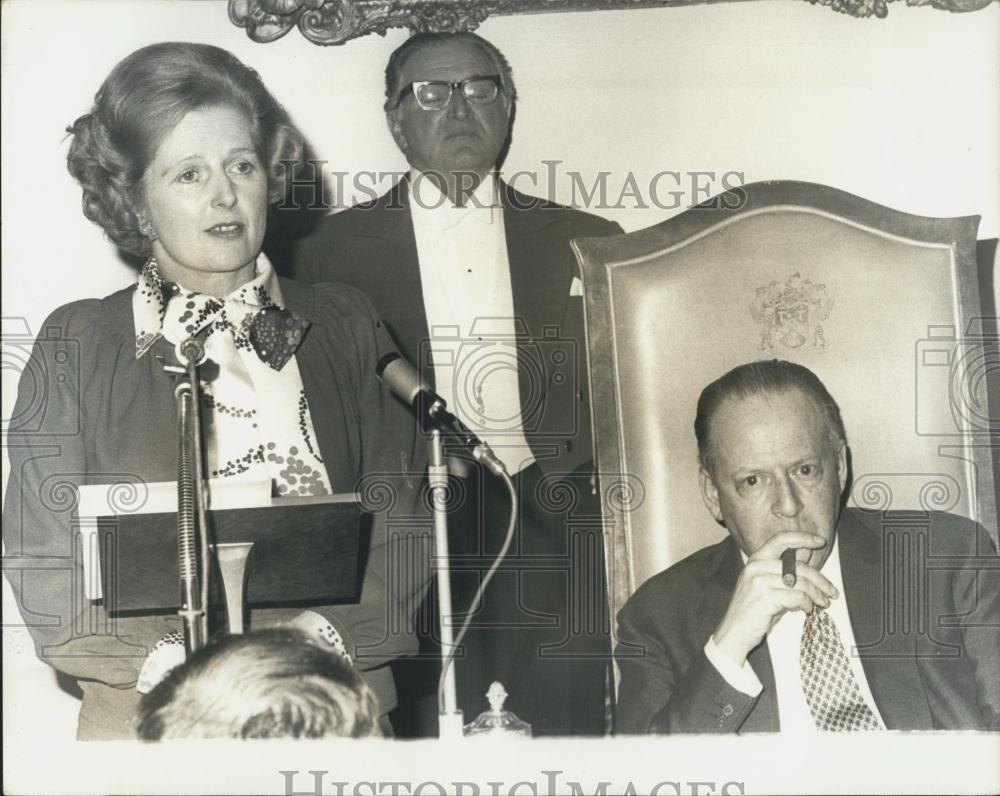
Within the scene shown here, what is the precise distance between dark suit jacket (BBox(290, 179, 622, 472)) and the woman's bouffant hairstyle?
0.25m

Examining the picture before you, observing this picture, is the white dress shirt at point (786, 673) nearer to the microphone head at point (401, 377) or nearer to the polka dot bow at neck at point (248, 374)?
the microphone head at point (401, 377)

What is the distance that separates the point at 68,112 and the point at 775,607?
2473 millimetres

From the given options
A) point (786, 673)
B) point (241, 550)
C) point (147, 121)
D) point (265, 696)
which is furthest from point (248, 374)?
A: point (786, 673)

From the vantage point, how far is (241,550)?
12.0 ft

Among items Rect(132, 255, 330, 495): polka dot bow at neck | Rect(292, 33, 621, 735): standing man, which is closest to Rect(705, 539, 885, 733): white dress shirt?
Rect(292, 33, 621, 735): standing man

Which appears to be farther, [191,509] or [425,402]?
[425,402]

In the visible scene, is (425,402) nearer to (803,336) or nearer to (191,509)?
(191,509)

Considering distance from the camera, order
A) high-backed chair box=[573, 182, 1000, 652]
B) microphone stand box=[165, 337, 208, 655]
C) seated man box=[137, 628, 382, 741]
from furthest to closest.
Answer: high-backed chair box=[573, 182, 1000, 652] → seated man box=[137, 628, 382, 741] → microphone stand box=[165, 337, 208, 655]

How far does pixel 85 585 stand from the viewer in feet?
12.3

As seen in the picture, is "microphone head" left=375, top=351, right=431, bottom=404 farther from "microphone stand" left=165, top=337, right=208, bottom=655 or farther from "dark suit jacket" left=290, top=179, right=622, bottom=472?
"microphone stand" left=165, top=337, right=208, bottom=655

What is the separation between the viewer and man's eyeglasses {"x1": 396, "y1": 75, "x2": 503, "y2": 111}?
3812 millimetres

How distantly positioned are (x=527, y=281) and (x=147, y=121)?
117 cm

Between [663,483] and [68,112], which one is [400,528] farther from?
[68,112]

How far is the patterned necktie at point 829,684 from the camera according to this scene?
3691 mm
